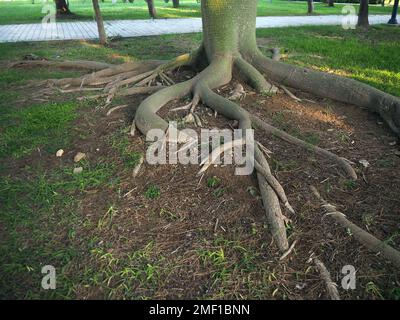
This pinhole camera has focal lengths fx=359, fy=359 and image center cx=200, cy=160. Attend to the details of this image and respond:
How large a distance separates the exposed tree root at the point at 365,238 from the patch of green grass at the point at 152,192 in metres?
1.44

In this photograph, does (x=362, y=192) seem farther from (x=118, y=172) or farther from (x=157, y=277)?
(x=118, y=172)

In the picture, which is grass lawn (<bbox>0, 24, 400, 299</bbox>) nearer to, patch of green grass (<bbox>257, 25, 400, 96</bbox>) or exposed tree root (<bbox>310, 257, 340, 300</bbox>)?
patch of green grass (<bbox>257, 25, 400, 96</bbox>)

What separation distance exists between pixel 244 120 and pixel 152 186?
1293 millimetres

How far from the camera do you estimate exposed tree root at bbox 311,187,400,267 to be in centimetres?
254

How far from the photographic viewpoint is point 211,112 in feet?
14.8

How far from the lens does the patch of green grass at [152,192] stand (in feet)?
10.6

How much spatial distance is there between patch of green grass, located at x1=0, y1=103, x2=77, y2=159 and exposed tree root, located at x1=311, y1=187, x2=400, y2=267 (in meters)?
3.04

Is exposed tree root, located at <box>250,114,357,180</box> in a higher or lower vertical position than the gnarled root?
lower

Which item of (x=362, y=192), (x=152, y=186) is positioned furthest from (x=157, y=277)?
(x=362, y=192)

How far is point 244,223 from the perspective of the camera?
9.57 feet

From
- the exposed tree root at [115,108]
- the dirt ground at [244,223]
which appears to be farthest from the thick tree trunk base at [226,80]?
the exposed tree root at [115,108]

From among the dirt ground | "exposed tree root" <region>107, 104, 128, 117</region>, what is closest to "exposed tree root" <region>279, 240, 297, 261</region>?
the dirt ground

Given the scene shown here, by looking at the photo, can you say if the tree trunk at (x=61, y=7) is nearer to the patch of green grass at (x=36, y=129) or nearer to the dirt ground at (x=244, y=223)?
the patch of green grass at (x=36, y=129)

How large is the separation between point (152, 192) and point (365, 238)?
1.79 meters
